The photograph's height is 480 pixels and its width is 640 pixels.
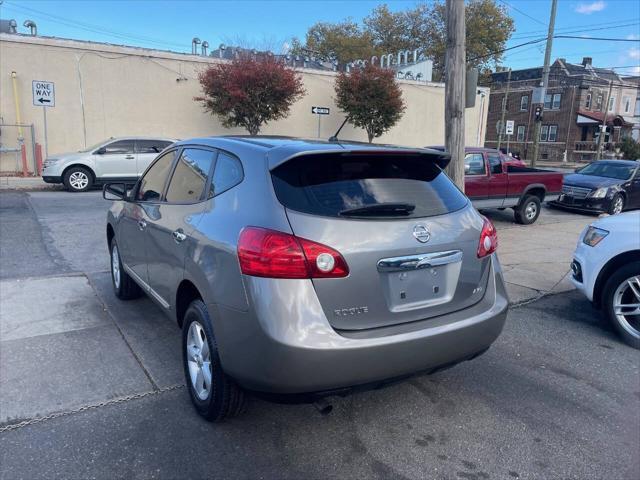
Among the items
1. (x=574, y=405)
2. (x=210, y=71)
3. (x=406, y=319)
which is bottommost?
(x=574, y=405)

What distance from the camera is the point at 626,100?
54.8m

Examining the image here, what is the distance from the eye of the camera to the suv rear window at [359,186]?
2617 mm

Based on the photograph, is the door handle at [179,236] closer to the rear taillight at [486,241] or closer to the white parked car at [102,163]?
the rear taillight at [486,241]

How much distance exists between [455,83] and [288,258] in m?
5.25

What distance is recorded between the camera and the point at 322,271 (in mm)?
2453

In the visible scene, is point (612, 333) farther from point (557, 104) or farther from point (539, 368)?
point (557, 104)

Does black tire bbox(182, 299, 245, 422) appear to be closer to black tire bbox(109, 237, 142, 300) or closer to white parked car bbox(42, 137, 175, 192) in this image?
black tire bbox(109, 237, 142, 300)

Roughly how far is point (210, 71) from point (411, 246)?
17773 mm

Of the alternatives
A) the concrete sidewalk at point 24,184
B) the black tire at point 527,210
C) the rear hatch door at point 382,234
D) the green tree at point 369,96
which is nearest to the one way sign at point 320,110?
the green tree at point 369,96

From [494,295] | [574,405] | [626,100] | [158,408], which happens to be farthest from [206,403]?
[626,100]

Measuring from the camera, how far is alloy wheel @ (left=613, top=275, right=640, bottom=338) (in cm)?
446

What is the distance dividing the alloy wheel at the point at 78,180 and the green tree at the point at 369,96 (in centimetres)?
1162

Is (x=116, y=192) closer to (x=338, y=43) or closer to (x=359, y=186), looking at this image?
(x=359, y=186)

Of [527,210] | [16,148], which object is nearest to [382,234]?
[527,210]
